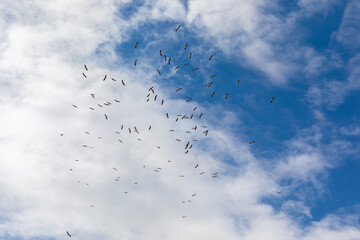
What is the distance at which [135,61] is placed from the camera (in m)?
45.0

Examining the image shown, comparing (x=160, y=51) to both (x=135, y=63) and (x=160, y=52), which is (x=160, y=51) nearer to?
(x=160, y=52)

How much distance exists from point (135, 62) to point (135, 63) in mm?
295

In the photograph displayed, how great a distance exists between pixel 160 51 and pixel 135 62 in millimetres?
5748

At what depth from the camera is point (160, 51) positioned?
43594mm

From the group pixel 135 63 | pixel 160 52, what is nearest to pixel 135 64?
pixel 135 63

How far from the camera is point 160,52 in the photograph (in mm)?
43531

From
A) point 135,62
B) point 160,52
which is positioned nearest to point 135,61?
point 135,62

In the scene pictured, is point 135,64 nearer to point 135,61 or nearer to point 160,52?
point 135,61

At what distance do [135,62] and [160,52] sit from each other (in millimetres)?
5698

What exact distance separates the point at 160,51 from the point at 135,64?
19.0 feet

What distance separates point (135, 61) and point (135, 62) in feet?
0.97

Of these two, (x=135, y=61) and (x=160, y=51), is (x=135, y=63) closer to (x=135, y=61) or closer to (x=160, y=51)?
(x=135, y=61)

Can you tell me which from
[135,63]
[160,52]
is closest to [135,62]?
[135,63]

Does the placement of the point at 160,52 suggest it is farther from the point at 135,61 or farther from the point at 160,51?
the point at 135,61
